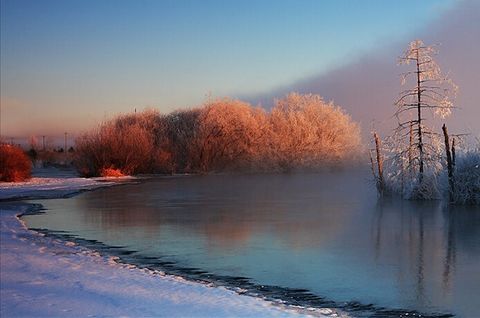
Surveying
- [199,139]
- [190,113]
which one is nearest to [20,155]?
[199,139]

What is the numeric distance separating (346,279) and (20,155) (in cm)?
3086

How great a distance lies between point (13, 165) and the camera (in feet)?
111

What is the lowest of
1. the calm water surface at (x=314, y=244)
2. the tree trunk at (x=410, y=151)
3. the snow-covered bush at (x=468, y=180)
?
the calm water surface at (x=314, y=244)

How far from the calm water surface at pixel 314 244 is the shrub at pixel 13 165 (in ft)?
48.0

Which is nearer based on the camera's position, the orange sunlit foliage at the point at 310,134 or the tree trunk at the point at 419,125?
the tree trunk at the point at 419,125

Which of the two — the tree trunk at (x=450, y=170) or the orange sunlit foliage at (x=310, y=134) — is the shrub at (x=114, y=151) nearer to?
the orange sunlit foliage at (x=310, y=134)

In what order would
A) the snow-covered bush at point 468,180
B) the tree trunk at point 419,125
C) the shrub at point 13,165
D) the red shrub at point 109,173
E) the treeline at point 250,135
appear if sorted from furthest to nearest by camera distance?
1. the treeline at point 250,135
2. the red shrub at point 109,173
3. the shrub at point 13,165
4. the tree trunk at point 419,125
5. the snow-covered bush at point 468,180

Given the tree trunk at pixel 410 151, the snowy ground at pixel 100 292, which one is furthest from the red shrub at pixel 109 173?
the snowy ground at pixel 100 292

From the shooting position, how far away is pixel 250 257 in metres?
9.77

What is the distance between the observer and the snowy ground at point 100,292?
232 inches

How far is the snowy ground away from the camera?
590 cm

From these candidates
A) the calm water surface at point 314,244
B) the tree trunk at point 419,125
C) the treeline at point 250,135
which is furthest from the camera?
the treeline at point 250,135

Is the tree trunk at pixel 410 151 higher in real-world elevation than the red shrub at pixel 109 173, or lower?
higher

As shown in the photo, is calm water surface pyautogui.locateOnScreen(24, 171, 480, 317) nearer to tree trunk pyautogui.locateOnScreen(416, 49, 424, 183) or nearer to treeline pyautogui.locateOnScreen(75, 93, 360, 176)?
tree trunk pyautogui.locateOnScreen(416, 49, 424, 183)
